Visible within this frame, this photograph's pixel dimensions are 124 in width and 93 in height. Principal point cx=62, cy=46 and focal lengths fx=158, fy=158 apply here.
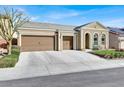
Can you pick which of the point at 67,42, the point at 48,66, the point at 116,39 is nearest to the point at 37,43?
the point at 67,42

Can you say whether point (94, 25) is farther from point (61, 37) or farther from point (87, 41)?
point (61, 37)

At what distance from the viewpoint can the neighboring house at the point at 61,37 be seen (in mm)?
23125

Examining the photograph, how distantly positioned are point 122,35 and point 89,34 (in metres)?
8.69

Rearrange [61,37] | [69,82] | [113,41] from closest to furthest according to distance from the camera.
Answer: [69,82]
[61,37]
[113,41]

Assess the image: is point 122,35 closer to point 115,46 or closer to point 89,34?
point 115,46

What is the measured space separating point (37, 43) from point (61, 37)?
3.99m

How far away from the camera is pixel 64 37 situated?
26469mm

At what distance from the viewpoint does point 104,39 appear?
2920 centimetres

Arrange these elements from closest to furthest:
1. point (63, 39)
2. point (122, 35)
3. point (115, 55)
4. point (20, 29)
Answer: point (115, 55) < point (20, 29) < point (63, 39) < point (122, 35)

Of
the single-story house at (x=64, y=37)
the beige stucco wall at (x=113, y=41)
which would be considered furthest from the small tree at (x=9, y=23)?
the beige stucco wall at (x=113, y=41)
